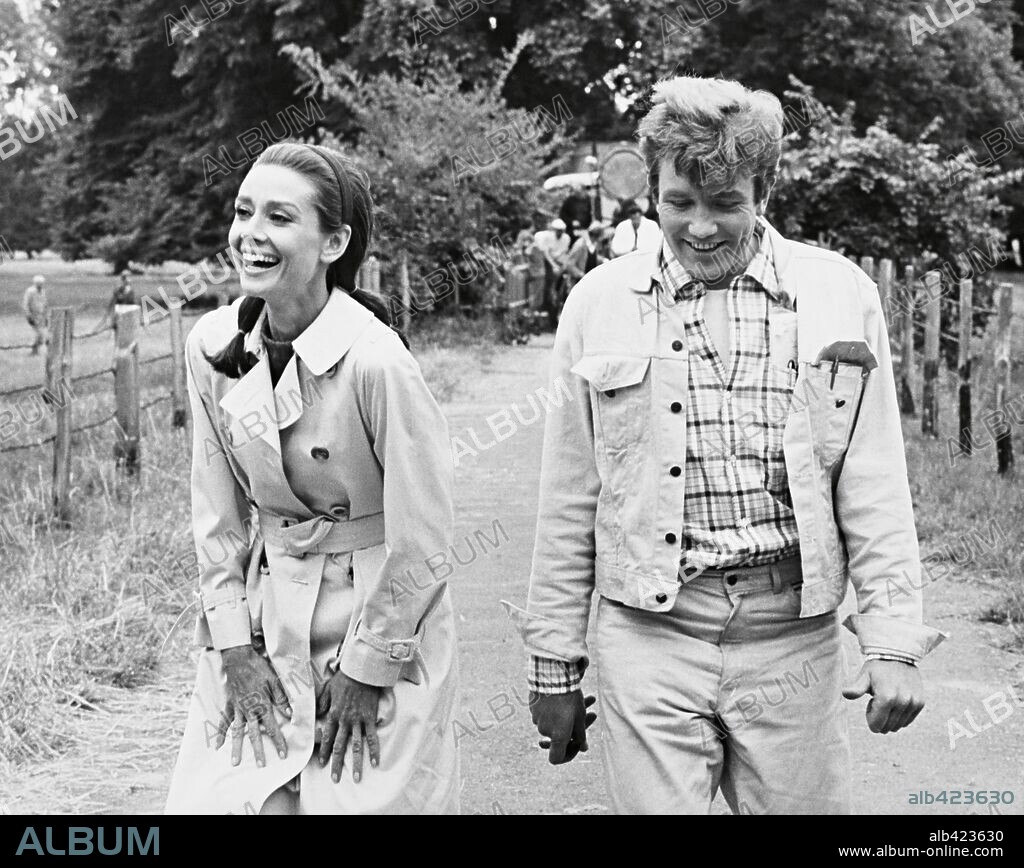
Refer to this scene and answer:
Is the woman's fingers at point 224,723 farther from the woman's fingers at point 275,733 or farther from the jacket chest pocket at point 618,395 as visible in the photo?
the jacket chest pocket at point 618,395

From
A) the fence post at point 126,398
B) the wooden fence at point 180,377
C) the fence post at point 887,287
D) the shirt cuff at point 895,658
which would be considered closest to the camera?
the shirt cuff at point 895,658

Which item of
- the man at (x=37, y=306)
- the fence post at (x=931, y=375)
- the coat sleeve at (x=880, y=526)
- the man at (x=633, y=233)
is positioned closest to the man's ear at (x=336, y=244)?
the coat sleeve at (x=880, y=526)

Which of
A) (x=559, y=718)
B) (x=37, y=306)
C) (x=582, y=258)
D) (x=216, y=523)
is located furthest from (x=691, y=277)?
(x=37, y=306)

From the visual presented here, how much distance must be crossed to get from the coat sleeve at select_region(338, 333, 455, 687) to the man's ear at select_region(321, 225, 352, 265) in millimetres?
253

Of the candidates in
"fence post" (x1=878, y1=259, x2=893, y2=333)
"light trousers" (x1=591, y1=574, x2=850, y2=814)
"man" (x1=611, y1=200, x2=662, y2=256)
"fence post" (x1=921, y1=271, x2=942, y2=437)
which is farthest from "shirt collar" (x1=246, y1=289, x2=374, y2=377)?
"man" (x1=611, y1=200, x2=662, y2=256)

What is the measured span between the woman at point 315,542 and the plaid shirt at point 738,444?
0.52m

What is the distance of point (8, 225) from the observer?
6050 centimetres

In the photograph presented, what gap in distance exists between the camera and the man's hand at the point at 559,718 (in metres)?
3.24

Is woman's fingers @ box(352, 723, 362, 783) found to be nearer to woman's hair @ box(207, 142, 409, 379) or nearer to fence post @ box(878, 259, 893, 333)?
woman's hair @ box(207, 142, 409, 379)

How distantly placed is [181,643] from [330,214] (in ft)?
13.0

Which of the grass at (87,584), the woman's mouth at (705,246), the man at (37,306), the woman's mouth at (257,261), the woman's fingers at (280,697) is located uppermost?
the woman's mouth at (705,246)

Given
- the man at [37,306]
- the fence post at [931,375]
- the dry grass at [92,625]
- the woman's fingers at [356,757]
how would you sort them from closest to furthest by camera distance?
the woman's fingers at [356,757] → the dry grass at [92,625] → the fence post at [931,375] → the man at [37,306]

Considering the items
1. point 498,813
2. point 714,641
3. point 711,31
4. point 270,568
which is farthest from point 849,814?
point 711,31
